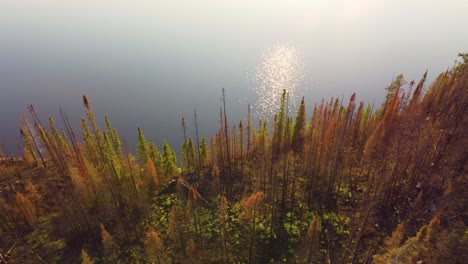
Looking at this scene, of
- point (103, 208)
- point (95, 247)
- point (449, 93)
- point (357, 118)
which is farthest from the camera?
point (357, 118)

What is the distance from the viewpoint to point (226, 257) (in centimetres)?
4262

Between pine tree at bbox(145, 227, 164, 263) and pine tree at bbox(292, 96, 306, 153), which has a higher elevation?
pine tree at bbox(292, 96, 306, 153)

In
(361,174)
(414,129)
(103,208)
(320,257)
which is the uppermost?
(414,129)

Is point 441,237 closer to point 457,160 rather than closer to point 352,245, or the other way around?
point 352,245

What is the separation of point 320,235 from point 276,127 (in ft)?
124

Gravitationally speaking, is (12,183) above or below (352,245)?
above

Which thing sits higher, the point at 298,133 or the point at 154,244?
the point at 298,133

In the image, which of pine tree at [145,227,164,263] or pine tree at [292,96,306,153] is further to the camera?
pine tree at [292,96,306,153]

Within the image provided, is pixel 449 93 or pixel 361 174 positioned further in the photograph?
pixel 449 93

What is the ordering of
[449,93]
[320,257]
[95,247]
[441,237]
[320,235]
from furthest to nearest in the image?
[449,93] → [95,247] → [320,235] → [320,257] → [441,237]

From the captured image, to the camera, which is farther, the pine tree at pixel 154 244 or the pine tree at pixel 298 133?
the pine tree at pixel 298 133

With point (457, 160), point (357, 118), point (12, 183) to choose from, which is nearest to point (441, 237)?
point (457, 160)

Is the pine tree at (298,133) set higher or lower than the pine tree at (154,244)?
higher

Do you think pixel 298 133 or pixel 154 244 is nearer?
pixel 154 244
